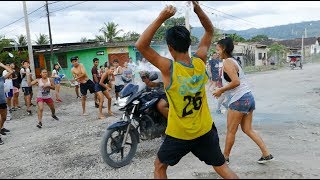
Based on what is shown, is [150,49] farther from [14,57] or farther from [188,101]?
[14,57]

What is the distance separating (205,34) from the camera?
10.4 ft

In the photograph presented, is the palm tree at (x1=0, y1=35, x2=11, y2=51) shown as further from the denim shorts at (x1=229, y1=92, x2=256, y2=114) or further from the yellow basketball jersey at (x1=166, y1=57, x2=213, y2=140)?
the yellow basketball jersey at (x1=166, y1=57, x2=213, y2=140)

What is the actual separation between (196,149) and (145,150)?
2918 millimetres

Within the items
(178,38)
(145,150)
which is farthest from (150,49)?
(145,150)

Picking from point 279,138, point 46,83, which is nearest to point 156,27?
point 279,138

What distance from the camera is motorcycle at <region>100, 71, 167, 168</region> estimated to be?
5059 millimetres

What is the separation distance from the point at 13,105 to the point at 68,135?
6.02 m

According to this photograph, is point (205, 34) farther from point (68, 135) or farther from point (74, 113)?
point (74, 113)

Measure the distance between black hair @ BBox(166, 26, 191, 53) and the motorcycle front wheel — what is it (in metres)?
2.49

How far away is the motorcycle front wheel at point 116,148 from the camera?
4.93m

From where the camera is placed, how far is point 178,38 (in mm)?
2781

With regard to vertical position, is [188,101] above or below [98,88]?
above

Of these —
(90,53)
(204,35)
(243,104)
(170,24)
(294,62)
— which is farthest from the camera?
(294,62)

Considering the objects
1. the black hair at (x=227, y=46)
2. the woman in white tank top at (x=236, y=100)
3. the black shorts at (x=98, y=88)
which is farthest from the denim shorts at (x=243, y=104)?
the black shorts at (x=98, y=88)
